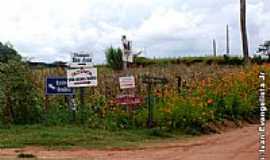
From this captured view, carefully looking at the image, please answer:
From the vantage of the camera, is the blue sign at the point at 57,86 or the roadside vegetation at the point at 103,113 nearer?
the roadside vegetation at the point at 103,113

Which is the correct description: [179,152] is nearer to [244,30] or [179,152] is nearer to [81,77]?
[81,77]

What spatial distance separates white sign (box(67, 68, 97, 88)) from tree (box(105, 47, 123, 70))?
17.3 m

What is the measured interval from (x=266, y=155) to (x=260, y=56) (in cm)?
3076

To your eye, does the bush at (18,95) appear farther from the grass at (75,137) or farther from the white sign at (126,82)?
the white sign at (126,82)

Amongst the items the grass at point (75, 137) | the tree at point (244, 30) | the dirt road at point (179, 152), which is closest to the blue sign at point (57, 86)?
the grass at point (75, 137)

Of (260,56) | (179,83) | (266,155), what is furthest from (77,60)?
(260,56)

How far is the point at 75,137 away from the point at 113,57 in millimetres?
21011

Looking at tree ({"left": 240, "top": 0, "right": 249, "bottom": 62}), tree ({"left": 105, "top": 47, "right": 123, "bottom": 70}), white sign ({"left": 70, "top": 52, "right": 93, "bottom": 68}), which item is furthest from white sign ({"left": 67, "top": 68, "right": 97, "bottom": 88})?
tree ({"left": 240, "top": 0, "right": 249, "bottom": 62})

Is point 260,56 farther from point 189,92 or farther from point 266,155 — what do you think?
point 266,155

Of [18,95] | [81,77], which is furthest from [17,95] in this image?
[81,77]

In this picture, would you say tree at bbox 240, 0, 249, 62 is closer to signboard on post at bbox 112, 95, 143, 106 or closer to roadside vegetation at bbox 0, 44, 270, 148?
roadside vegetation at bbox 0, 44, 270, 148

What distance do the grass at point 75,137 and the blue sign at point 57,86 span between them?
1212 mm

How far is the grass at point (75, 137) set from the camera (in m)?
18.4

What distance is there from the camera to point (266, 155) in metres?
15.6
